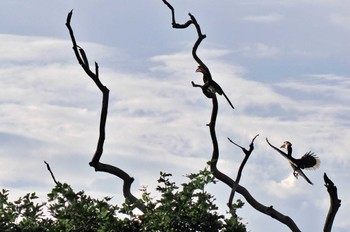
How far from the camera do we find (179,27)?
2166cm

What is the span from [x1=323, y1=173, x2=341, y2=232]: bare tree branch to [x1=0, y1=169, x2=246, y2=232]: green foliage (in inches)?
120

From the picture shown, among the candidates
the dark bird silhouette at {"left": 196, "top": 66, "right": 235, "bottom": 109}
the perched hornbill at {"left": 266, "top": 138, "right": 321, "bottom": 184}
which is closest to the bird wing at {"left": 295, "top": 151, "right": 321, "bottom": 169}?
the perched hornbill at {"left": 266, "top": 138, "right": 321, "bottom": 184}

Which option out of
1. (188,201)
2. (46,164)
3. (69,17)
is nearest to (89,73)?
(69,17)

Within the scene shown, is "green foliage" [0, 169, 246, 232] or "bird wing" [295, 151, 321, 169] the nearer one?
"green foliage" [0, 169, 246, 232]

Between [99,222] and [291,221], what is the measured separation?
214 inches

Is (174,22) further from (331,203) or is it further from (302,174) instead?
(331,203)

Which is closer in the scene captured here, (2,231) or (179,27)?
(2,231)

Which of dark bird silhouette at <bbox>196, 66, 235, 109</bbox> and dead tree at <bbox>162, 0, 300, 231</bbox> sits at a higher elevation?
dark bird silhouette at <bbox>196, 66, 235, 109</bbox>

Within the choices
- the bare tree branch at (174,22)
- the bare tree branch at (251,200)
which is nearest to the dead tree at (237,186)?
the bare tree branch at (251,200)

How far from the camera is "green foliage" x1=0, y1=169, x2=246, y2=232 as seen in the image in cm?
1473

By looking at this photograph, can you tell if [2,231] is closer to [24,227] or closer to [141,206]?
[24,227]

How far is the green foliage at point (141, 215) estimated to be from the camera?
580 inches

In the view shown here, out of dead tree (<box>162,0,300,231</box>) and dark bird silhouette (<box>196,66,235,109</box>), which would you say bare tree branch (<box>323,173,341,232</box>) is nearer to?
dead tree (<box>162,0,300,231</box>)

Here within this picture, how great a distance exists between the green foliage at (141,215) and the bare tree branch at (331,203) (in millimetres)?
3036
